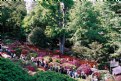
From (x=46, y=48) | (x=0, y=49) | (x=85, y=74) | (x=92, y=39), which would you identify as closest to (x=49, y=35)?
(x=46, y=48)

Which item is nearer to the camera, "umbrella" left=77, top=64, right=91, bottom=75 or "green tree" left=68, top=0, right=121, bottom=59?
"umbrella" left=77, top=64, right=91, bottom=75

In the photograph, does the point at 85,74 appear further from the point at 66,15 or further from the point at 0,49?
the point at 66,15

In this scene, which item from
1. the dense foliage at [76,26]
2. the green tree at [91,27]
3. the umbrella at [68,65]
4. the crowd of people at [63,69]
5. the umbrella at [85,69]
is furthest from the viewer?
the green tree at [91,27]

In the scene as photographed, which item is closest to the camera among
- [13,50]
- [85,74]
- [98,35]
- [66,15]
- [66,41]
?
[85,74]

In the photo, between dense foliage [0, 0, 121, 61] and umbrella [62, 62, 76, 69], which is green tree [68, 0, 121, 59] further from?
umbrella [62, 62, 76, 69]

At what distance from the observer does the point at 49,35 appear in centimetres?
3703

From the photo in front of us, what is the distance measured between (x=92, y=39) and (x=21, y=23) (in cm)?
1170

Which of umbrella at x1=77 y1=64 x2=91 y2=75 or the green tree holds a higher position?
the green tree

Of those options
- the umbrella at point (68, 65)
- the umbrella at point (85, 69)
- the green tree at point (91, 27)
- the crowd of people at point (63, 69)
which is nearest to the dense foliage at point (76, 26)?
the green tree at point (91, 27)

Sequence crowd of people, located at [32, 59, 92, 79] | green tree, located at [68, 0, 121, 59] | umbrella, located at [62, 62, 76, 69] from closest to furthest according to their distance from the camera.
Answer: crowd of people, located at [32, 59, 92, 79] → umbrella, located at [62, 62, 76, 69] → green tree, located at [68, 0, 121, 59]

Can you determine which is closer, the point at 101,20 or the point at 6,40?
the point at 101,20

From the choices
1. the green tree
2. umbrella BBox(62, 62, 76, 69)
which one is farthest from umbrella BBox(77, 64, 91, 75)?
the green tree

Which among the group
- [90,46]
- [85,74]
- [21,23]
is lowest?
[85,74]

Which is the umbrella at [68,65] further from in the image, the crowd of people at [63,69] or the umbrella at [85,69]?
the umbrella at [85,69]
